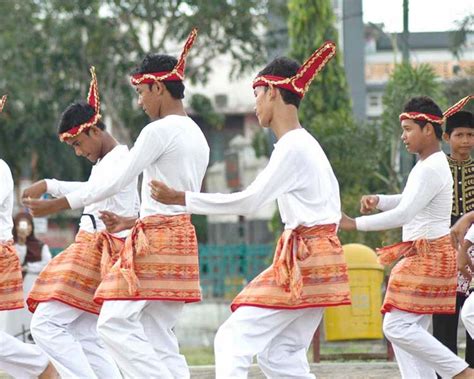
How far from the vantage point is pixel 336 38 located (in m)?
25.5

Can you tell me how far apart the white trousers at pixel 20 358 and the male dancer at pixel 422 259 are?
92.8 inches

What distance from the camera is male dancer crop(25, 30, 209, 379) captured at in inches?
324

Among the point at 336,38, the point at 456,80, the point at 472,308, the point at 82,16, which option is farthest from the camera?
the point at 82,16

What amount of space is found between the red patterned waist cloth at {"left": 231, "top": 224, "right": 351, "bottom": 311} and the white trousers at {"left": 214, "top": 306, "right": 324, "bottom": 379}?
0.24 ft

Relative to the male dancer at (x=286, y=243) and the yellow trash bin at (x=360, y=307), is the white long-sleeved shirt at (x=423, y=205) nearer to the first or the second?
the male dancer at (x=286, y=243)

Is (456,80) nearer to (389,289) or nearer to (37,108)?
(389,289)

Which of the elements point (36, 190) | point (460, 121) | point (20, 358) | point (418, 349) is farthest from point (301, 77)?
point (20, 358)

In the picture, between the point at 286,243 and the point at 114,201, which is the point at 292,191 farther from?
Result: the point at 114,201

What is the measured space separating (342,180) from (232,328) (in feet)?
39.5

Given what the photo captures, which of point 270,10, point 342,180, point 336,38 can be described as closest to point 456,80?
point 342,180

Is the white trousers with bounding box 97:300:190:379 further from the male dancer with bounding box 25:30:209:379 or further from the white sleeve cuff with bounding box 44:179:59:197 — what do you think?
the white sleeve cuff with bounding box 44:179:59:197

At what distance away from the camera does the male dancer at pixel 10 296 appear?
9727 mm

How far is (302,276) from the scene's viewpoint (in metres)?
7.72

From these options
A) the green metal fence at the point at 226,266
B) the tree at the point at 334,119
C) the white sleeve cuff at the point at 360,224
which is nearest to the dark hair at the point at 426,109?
the white sleeve cuff at the point at 360,224
